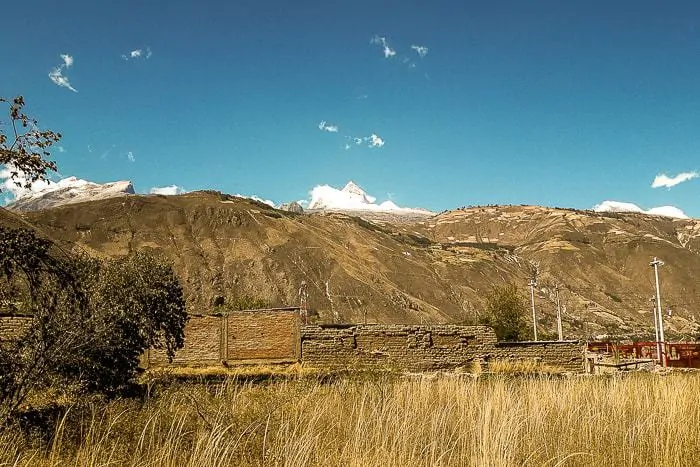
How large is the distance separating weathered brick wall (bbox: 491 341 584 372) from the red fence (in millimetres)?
3466

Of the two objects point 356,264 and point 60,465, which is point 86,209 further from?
point 60,465

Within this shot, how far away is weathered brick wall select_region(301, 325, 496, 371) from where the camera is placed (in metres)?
21.6

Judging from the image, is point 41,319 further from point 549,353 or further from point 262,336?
point 549,353

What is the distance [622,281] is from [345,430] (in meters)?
108

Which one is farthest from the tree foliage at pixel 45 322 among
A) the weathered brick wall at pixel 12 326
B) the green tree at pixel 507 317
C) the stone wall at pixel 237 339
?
the green tree at pixel 507 317

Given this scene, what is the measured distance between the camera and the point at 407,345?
21.8 meters

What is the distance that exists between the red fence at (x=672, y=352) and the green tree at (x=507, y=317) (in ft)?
43.9

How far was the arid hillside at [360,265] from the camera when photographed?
209 feet

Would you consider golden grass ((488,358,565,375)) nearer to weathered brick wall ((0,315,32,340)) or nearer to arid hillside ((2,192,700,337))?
weathered brick wall ((0,315,32,340))

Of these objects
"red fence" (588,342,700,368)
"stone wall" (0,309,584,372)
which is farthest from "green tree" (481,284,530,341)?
"stone wall" (0,309,584,372)

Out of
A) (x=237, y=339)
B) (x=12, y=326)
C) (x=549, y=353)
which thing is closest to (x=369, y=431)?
(x=12, y=326)

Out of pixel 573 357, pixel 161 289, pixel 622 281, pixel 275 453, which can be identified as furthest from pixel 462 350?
pixel 622 281

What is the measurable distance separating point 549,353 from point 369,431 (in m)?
19.0

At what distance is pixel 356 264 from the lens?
242 ft
